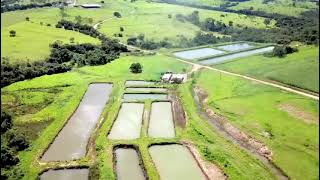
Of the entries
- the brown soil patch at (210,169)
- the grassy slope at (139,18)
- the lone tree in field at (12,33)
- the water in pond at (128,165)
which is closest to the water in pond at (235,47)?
the grassy slope at (139,18)

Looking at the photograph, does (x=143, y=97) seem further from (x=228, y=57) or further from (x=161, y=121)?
(x=228, y=57)

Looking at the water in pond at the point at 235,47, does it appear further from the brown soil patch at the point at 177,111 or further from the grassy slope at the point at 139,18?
the brown soil patch at the point at 177,111

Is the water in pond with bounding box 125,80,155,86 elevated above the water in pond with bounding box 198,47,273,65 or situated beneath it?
situated beneath

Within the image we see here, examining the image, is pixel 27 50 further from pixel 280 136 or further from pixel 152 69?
pixel 280 136

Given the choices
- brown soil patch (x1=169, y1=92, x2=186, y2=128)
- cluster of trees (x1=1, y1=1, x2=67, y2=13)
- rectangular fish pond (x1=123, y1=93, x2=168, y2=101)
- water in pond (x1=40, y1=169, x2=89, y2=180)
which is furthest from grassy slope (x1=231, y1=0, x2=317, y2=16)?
water in pond (x1=40, y1=169, x2=89, y2=180)

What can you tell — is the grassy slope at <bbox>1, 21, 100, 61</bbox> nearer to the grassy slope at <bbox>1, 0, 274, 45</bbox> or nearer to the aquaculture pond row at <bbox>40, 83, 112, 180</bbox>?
the grassy slope at <bbox>1, 0, 274, 45</bbox>
